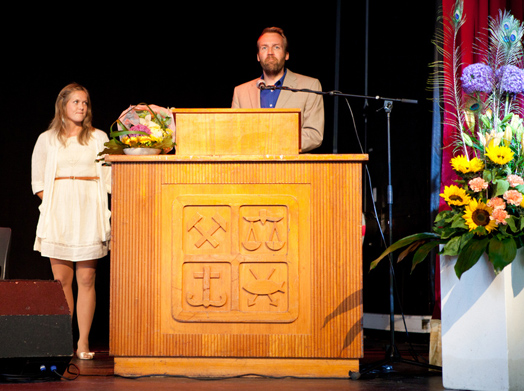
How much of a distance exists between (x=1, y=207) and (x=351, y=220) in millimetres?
3006

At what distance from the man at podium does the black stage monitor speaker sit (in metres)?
1.51

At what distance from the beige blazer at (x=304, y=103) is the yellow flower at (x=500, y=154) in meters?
0.96

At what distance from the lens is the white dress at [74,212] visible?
12.4 ft

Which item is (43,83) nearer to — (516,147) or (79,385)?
(79,385)

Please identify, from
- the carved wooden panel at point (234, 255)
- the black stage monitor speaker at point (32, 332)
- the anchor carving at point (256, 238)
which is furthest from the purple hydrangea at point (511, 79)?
the black stage monitor speaker at point (32, 332)

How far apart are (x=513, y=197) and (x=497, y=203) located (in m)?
0.06

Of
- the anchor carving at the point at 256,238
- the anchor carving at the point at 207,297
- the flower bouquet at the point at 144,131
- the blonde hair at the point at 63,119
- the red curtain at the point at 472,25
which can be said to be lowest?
the anchor carving at the point at 207,297

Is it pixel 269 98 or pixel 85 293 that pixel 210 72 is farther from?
pixel 85 293

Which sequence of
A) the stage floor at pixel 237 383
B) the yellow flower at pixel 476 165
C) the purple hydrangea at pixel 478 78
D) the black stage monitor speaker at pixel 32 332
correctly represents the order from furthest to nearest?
the purple hydrangea at pixel 478 78 < the yellow flower at pixel 476 165 < the black stage monitor speaker at pixel 32 332 < the stage floor at pixel 237 383

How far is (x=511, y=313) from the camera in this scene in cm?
264

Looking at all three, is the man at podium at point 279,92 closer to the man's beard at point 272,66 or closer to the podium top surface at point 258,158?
the man's beard at point 272,66

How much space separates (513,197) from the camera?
2662mm

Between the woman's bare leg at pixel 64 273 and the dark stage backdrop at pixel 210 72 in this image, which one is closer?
the woman's bare leg at pixel 64 273

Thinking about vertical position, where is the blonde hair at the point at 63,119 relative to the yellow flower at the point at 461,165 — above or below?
above
